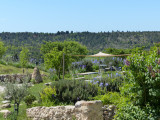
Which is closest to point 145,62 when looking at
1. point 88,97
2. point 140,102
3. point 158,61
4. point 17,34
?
point 158,61

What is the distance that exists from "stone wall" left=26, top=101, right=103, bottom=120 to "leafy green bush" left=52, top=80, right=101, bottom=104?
0.87 metres

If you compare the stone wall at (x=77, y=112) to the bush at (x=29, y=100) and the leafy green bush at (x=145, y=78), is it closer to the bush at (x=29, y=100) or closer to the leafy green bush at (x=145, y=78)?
the bush at (x=29, y=100)

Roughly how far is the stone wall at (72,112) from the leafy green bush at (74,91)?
2.87ft

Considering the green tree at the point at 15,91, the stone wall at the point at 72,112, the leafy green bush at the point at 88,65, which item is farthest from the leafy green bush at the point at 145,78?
the leafy green bush at the point at 88,65

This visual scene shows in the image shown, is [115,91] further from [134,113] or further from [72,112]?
[134,113]

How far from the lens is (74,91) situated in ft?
27.1

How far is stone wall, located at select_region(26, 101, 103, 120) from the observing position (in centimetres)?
680

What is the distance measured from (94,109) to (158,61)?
2.51 m

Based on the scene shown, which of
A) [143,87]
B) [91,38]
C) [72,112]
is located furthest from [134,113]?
[91,38]

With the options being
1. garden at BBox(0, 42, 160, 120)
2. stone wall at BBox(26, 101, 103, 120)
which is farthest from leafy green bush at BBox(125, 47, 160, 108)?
stone wall at BBox(26, 101, 103, 120)

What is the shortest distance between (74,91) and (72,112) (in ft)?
4.04

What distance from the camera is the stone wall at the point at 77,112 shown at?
681cm

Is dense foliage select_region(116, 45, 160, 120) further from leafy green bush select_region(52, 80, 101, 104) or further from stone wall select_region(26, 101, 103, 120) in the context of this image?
leafy green bush select_region(52, 80, 101, 104)

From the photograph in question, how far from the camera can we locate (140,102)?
544 cm
